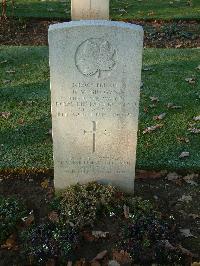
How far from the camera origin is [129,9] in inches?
552

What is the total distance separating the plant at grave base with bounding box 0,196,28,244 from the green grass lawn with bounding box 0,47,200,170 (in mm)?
899

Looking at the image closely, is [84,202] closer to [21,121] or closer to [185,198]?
[185,198]

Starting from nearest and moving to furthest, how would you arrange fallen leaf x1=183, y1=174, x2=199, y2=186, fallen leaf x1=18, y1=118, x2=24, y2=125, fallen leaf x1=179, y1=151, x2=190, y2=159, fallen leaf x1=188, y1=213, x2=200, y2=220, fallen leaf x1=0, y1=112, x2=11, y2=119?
fallen leaf x1=188, y1=213, x2=200, y2=220 → fallen leaf x1=183, y1=174, x2=199, y2=186 → fallen leaf x1=179, y1=151, x2=190, y2=159 → fallen leaf x1=18, y1=118, x2=24, y2=125 → fallen leaf x1=0, y1=112, x2=11, y2=119

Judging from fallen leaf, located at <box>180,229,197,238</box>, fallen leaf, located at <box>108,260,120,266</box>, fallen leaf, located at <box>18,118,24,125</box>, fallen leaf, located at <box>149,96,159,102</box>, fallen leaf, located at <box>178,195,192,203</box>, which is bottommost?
fallen leaf, located at <box>108,260,120,266</box>

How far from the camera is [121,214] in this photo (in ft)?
17.1

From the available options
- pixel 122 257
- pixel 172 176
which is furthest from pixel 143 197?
pixel 122 257

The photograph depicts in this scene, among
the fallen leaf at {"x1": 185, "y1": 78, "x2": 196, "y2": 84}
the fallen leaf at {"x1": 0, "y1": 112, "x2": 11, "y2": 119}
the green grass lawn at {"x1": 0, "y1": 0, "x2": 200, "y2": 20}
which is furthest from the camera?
the green grass lawn at {"x1": 0, "y1": 0, "x2": 200, "y2": 20}

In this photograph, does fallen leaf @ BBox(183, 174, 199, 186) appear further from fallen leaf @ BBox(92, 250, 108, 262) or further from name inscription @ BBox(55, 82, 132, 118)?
fallen leaf @ BBox(92, 250, 108, 262)

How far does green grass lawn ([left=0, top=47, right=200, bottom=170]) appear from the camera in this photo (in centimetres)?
652

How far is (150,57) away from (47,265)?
6.58m

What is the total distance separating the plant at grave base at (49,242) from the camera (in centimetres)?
473

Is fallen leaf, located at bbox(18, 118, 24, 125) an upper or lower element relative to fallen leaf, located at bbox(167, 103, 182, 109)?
lower

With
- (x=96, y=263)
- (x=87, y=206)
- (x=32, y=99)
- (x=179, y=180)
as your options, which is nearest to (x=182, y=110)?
(x=179, y=180)

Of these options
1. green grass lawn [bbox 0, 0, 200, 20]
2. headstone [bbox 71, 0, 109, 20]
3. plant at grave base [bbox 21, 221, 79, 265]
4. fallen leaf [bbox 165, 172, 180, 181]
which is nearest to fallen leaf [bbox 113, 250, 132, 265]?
plant at grave base [bbox 21, 221, 79, 265]
